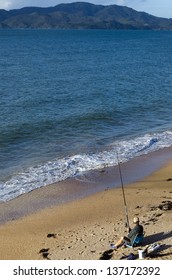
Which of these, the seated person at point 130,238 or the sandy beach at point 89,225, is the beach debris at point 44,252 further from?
the seated person at point 130,238

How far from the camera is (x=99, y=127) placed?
28.8m

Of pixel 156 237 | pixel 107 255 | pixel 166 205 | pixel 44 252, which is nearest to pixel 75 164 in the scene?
pixel 166 205

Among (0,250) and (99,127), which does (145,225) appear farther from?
(99,127)

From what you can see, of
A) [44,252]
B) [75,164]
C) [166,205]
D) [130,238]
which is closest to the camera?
[130,238]

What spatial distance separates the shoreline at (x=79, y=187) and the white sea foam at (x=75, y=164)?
467 millimetres

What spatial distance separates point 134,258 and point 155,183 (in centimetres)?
780

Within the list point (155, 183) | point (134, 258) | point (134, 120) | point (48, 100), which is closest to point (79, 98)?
point (48, 100)

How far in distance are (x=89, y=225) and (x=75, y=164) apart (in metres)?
6.91

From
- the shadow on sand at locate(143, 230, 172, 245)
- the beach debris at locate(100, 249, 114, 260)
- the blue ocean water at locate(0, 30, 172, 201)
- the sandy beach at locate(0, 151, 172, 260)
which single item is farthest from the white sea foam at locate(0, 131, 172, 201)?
the shadow on sand at locate(143, 230, 172, 245)

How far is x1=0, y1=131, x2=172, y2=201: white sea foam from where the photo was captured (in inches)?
742

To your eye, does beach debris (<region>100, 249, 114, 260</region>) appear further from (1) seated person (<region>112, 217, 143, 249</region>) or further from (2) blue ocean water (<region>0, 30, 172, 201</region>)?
(2) blue ocean water (<region>0, 30, 172, 201</region>)

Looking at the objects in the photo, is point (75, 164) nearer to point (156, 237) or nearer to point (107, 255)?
point (156, 237)

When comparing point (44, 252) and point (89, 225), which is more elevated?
point (89, 225)

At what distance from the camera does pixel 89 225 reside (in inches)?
588
